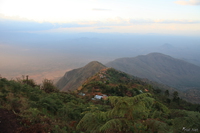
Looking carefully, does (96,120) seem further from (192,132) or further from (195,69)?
(195,69)

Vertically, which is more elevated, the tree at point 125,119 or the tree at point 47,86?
the tree at point 125,119

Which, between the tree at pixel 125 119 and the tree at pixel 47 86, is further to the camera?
the tree at pixel 47 86

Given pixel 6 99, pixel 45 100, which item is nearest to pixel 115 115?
pixel 45 100

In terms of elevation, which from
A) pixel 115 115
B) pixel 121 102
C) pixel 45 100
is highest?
pixel 121 102

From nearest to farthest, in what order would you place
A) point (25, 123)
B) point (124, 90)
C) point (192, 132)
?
point (192, 132) → point (25, 123) → point (124, 90)

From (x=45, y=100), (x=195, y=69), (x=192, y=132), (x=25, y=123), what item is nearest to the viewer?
(x=192, y=132)

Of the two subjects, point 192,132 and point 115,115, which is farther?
point 115,115

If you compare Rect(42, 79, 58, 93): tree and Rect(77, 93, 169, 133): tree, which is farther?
Rect(42, 79, 58, 93): tree

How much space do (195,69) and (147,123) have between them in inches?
9138

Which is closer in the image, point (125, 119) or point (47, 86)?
point (125, 119)

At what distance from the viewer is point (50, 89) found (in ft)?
42.8

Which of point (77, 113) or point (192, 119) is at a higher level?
point (192, 119)

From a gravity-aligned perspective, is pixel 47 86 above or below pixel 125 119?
below

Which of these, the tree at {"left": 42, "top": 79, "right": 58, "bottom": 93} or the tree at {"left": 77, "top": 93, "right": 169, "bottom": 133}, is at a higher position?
the tree at {"left": 77, "top": 93, "right": 169, "bottom": 133}
